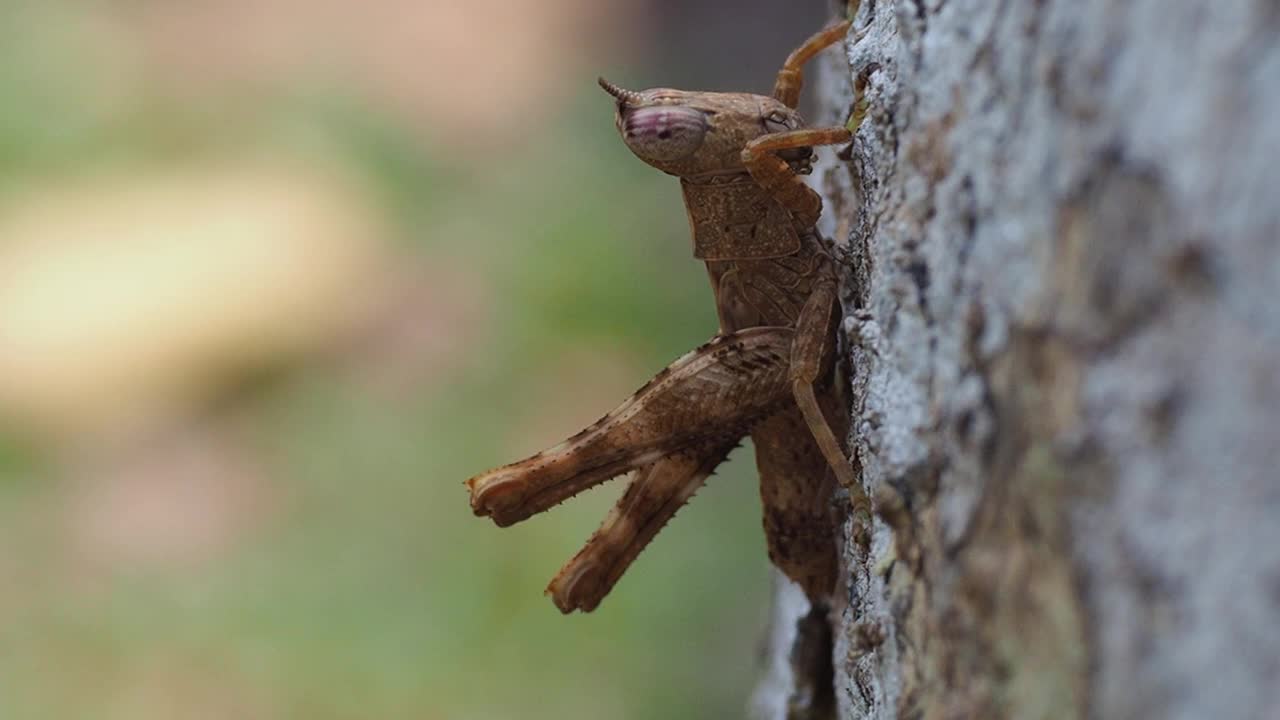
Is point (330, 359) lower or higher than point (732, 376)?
higher

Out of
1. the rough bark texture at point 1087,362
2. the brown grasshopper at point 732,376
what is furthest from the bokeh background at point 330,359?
the rough bark texture at point 1087,362

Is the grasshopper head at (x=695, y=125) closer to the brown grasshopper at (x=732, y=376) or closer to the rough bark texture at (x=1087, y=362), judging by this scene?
the brown grasshopper at (x=732, y=376)

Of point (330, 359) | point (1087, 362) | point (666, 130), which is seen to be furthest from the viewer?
point (330, 359)

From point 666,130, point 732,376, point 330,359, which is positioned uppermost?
point 330,359

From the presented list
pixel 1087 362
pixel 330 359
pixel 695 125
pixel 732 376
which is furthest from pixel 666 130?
pixel 330 359

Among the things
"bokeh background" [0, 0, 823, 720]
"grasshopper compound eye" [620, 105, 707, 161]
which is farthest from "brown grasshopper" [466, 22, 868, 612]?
"bokeh background" [0, 0, 823, 720]

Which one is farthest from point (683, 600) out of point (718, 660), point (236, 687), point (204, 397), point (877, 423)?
point (877, 423)

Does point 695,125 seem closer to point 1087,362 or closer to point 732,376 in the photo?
point 732,376

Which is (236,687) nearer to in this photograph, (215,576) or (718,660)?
(215,576)
